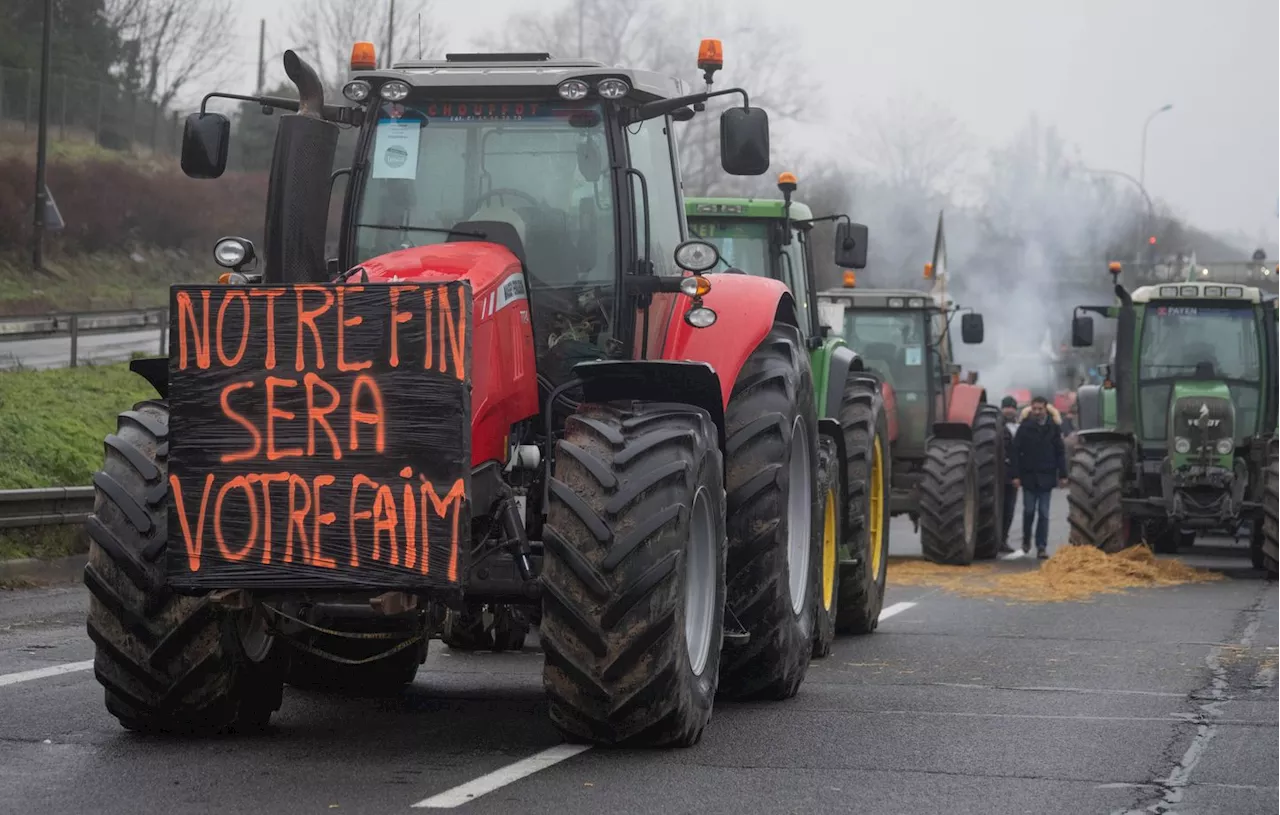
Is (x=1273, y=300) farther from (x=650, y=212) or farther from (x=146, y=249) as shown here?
(x=146, y=249)

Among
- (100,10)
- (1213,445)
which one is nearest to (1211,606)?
(1213,445)

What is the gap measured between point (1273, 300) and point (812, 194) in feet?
143

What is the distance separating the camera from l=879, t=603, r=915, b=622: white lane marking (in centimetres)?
1514

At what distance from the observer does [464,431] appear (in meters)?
7.52

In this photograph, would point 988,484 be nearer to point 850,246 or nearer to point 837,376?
point 850,246

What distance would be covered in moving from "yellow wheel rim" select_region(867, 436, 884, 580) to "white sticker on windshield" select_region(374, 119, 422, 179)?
5426mm

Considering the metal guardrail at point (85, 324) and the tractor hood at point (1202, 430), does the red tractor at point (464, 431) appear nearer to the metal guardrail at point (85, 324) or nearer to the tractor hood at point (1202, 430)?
the tractor hood at point (1202, 430)

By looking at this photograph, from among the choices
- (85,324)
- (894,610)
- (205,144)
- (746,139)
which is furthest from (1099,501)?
(85,324)

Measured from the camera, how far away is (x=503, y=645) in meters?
11.7

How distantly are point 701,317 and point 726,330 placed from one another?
49 centimetres

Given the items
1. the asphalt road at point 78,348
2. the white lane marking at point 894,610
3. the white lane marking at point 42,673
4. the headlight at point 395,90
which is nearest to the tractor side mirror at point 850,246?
the white lane marking at point 894,610

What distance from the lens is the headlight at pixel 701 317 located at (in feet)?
30.1

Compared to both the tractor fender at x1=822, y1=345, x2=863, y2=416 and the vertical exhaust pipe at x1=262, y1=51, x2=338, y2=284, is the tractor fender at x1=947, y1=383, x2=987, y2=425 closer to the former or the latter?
the tractor fender at x1=822, y1=345, x2=863, y2=416

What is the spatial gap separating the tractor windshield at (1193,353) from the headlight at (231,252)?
47.7ft
